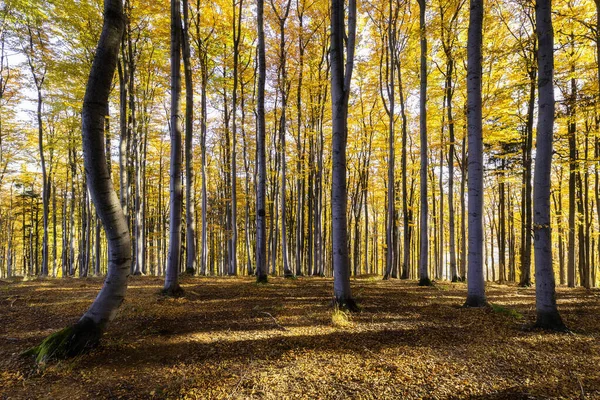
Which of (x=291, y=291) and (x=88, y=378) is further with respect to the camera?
(x=291, y=291)

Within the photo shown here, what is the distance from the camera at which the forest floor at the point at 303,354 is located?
9.27 ft

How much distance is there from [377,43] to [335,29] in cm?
1056

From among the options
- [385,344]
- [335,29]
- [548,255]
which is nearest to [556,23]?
[335,29]

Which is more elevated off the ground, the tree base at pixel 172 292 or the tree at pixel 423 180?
the tree at pixel 423 180

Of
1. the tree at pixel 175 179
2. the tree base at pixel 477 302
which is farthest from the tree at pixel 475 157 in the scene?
the tree at pixel 175 179

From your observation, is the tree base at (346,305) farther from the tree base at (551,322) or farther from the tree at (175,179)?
the tree at (175,179)

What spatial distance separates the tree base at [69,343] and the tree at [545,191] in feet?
22.1

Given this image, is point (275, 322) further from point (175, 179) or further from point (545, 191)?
point (545, 191)

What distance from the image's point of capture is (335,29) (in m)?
6.12

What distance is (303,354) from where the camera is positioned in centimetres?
371

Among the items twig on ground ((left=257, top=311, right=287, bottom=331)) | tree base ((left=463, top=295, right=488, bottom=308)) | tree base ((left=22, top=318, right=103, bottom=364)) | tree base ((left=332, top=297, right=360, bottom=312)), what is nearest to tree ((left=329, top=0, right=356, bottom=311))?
tree base ((left=332, top=297, right=360, bottom=312))

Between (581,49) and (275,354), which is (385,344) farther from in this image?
(581,49)

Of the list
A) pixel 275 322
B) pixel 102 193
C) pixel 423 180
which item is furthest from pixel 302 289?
pixel 102 193

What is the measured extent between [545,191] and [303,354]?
4.71m
